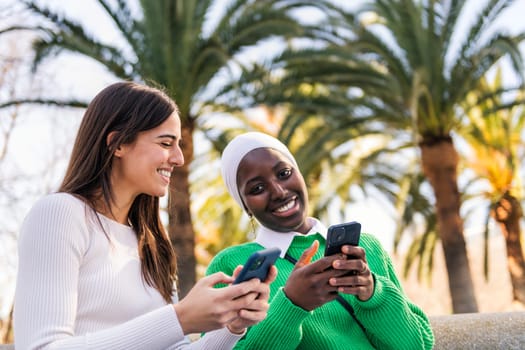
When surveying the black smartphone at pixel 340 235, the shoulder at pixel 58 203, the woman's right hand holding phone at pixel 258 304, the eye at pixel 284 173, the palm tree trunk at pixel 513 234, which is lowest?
the palm tree trunk at pixel 513 234

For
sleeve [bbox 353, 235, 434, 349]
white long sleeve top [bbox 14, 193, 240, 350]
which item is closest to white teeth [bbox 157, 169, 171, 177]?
white long sleeve top [bbox 14, 193, 240, 350]

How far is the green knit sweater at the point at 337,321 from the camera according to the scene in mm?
2807

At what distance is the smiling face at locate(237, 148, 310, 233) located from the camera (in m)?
3.27

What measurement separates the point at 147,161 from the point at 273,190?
708 mm

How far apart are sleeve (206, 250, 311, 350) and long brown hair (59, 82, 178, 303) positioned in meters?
0.46

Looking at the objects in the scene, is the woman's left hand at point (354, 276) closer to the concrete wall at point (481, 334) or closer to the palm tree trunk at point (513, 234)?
the concrete wall at point (481, 334)

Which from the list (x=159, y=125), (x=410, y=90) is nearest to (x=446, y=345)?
(x=159, y=125)

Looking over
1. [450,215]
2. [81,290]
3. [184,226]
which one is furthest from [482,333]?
[450,215]

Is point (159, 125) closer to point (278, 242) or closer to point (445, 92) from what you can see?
point (278, 242)

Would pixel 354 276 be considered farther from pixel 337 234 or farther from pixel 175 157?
pixel 175 157

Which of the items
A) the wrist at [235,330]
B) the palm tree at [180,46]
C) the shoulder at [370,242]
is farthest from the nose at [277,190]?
the palm tree at [180,46]

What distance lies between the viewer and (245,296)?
2.21m

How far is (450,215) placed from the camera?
477 inches

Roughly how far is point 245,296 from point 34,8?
9.32 meters
